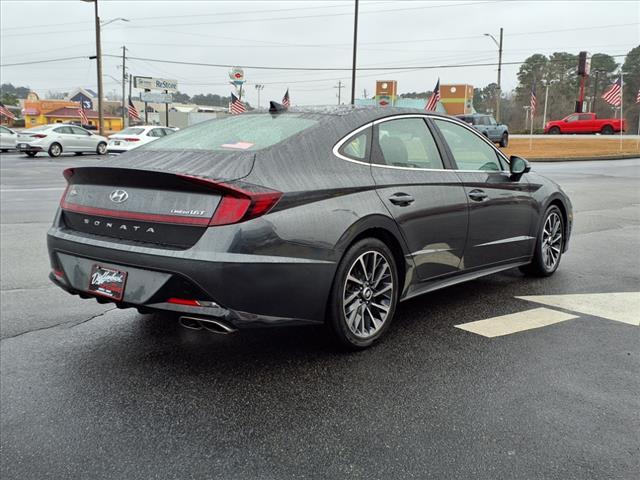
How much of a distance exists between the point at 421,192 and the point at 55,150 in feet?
91.0

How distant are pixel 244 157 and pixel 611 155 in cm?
2960

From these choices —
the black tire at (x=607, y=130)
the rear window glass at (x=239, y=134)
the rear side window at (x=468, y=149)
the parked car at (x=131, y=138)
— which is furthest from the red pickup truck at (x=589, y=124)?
the rear window glass at (x=239, y=134)

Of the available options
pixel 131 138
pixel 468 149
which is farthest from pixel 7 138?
pixel 468 149

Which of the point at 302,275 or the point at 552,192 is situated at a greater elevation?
the point at 552,192

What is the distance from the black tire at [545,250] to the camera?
5.75 meters

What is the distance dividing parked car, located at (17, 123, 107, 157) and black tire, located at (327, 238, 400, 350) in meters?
27.5

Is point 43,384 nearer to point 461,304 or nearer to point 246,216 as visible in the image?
point 246,216

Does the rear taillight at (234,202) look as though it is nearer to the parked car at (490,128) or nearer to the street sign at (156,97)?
the parked car at (490,128)

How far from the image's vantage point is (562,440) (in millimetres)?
2822

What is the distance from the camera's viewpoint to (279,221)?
3297mm

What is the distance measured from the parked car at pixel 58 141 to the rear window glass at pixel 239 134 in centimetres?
2631

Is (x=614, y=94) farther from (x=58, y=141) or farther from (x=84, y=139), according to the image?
(x=58, y=141)

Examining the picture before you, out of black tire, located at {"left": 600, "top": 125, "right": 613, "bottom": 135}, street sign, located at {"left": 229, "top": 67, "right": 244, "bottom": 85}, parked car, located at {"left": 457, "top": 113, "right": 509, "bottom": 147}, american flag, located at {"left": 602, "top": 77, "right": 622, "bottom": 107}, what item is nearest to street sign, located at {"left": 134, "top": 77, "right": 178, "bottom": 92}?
street sign, located at {"left": 229, "top": 67, "right": 244, "bottom": 85}

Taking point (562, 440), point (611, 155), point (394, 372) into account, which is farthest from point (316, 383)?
point (611, 155)
